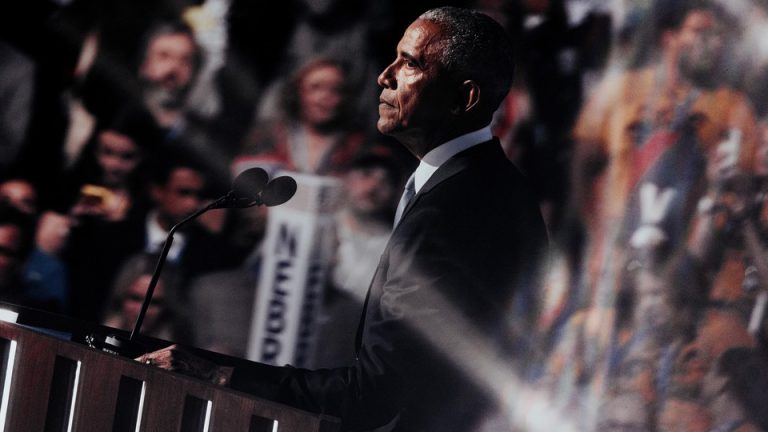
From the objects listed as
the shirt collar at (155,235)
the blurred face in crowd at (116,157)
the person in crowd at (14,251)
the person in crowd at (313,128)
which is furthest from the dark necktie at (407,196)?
the person in crowd at (14,251)

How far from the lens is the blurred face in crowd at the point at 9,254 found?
439 cm

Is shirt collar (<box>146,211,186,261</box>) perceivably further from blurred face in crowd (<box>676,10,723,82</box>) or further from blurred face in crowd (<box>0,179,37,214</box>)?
blurred face in crowd (<box>676,10,723,82</box>)

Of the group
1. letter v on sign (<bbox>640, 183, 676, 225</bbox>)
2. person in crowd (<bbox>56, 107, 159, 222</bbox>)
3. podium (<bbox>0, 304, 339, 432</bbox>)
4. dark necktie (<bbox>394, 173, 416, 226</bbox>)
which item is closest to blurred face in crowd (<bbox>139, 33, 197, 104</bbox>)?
person in crowd (<bbox>56, 107, 159, 222</bbox>)

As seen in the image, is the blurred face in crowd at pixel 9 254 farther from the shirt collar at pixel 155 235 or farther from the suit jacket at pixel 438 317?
the suit jacket at pixel 438 317

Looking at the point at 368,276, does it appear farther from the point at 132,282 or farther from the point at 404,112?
the point at 404,112

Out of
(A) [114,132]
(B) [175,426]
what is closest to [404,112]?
(B) [175,426]

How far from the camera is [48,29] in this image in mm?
4625

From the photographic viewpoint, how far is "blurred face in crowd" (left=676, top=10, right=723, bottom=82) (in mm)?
3389

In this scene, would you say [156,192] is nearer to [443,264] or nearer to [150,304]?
[150,304]

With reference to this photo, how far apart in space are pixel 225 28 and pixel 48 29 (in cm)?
88

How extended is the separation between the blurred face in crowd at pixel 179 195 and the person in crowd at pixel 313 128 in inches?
9.0

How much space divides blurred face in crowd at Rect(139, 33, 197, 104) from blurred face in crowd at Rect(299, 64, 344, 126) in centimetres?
52

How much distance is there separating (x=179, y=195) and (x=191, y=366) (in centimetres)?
289

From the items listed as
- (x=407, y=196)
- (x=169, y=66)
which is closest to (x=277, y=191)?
(x=407, y=196)
